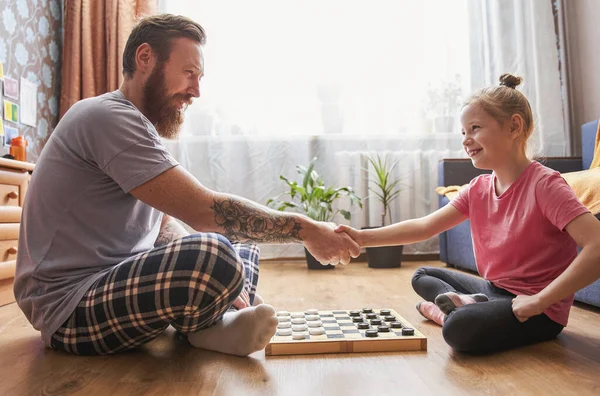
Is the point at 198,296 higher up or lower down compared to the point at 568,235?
lower down

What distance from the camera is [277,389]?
1071 millimetres

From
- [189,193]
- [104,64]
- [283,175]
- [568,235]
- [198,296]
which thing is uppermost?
[104,64]

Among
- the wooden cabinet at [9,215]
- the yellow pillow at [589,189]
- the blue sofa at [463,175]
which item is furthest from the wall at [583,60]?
the wooden cabinet at [9,215]

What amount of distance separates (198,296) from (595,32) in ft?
11.4

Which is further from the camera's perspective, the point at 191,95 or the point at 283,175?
the point at 283,175

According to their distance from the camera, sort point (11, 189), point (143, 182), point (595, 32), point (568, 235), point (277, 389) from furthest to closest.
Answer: point (595, 32) < point (11, 189) < point (568, 235) < point (143, 182) < point (277, 389)

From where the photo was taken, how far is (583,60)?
12.2ft

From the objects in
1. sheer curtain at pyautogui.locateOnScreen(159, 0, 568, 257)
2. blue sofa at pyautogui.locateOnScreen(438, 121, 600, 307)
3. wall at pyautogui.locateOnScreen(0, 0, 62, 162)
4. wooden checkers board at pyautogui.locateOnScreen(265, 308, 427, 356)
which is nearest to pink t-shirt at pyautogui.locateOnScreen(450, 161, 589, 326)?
wooden checkers board at pyautogui.locateOnScreen(265, 308, 427, 356)

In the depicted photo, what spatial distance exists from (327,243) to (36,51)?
277 centimetres

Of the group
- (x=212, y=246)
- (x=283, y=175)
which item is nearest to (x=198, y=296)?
(x=212, y=246)

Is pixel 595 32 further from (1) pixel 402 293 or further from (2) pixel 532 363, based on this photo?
(2) pixel 532 363

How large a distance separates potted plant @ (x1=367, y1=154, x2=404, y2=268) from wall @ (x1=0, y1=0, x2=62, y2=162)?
2198 millimetres

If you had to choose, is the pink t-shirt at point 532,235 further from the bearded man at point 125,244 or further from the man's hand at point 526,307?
the bearded man at point 125,244

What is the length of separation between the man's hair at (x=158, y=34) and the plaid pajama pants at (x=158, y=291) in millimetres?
554
